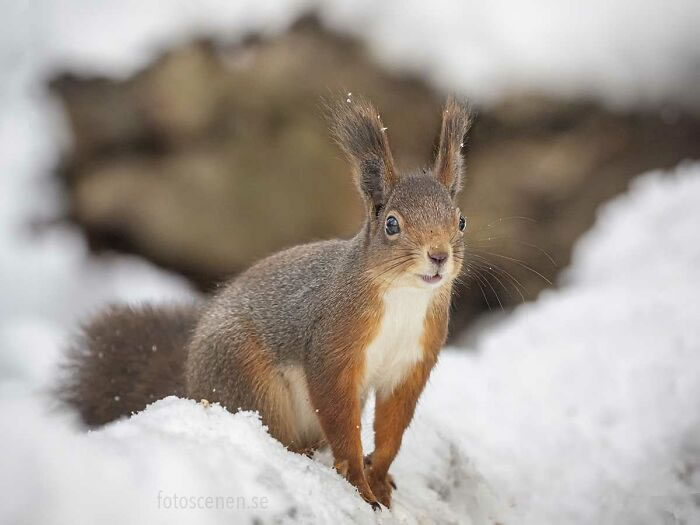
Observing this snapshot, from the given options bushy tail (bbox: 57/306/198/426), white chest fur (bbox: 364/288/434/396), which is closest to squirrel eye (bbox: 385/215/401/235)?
white chest fur (bbox: 364/288/434/396)

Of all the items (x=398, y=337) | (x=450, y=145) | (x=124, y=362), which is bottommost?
(x=124, y=362)

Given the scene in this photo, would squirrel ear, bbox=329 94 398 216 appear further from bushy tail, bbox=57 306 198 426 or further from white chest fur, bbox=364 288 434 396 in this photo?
bushy tail, bbox=57 306 198 426

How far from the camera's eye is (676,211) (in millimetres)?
3971

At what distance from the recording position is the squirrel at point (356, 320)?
1968 mm

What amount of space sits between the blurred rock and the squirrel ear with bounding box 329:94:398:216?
2.63 meters

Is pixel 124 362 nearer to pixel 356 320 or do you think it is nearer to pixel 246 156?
pixel 356 320

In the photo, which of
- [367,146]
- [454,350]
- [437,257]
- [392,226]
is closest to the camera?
[437,257]

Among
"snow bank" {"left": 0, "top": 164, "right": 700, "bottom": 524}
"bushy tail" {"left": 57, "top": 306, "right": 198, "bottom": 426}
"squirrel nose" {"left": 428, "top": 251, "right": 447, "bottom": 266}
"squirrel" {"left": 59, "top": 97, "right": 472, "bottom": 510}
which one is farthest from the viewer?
"bushy tail" {"left": 57, "top": 306, "right": 198, "bottom": 426}

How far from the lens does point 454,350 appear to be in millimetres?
3566

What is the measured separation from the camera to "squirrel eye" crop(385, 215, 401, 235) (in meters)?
1.97

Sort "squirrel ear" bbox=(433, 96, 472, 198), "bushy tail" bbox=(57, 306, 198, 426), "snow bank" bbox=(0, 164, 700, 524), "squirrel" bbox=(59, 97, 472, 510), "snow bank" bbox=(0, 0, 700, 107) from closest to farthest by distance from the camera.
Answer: "snow bank" bbox=(0, 164, 700, 524) → "squirrel" bbox=(59, 97, 472, 510) → "squirrel ear" bbox=(433, 96, 472, 198) → "bushy tail" bbox=(57, 306, 198, 426) → "snow bank" bbox=(0, 0, 700, 107)

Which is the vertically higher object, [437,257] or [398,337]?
[437,257]

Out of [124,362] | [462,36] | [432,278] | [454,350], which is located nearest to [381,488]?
[432,278]

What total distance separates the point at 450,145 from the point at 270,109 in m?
2.83
